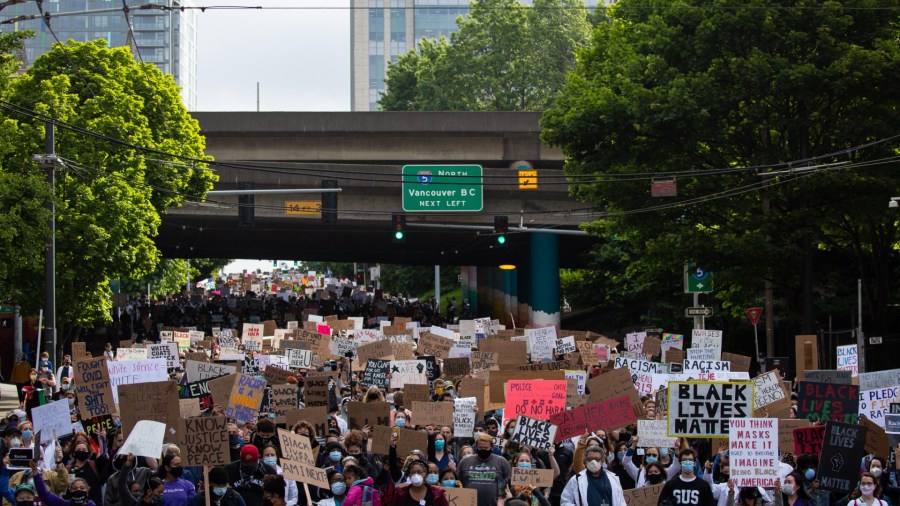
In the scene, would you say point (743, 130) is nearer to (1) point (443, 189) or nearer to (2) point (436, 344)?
(2) point (436, 344)

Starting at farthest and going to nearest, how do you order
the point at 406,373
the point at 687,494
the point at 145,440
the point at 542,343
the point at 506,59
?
the point at 506,59 → the point at 542,343 → the point at 406,373 → the point at 145,440 → the point at 687,494

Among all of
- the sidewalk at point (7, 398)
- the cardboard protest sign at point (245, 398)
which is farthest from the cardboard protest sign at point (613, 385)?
the sidewalk at point (7, 398)

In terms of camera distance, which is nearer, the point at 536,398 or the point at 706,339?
the point at 536,398

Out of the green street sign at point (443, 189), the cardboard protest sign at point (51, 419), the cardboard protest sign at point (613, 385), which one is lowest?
the cardboard protest sign at point (51, 419)

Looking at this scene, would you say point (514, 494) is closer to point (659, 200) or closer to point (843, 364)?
point (843, 364)

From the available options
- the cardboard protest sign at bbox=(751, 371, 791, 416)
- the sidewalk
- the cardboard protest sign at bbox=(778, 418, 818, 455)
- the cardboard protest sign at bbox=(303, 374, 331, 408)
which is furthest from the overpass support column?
the cardboard protest sign at bbox=(778, 418, 818, 455)

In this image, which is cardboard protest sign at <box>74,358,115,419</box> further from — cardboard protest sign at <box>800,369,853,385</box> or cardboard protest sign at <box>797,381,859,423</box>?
cardboard protest sign at <box>800,369,853,385</box>

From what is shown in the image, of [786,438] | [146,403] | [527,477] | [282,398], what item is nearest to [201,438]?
[146,403]

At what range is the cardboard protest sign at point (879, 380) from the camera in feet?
58.5

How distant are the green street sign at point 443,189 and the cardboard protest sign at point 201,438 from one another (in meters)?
31.7

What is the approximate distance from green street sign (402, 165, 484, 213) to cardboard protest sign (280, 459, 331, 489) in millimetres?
32072

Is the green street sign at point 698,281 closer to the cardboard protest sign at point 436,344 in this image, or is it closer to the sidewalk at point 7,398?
the cardboard protest sign at point 436,344

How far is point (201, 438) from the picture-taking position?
13.8 m

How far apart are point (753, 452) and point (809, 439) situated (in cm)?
Answer: 210
